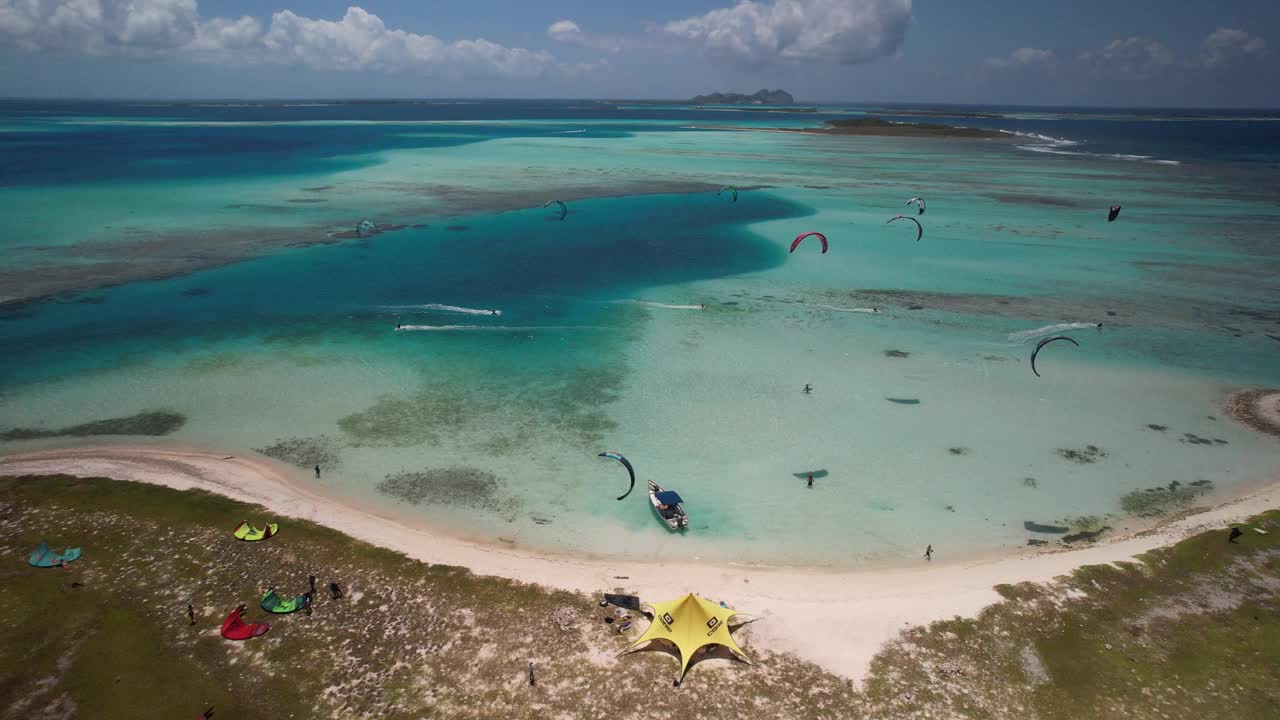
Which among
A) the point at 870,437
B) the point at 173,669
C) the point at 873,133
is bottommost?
the point at 173,669

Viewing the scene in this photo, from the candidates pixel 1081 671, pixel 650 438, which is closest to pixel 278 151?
pixel 650 438

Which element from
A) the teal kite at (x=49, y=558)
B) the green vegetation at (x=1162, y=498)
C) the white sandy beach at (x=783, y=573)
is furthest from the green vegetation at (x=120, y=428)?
the green vegetation at (x=1162, y=498)

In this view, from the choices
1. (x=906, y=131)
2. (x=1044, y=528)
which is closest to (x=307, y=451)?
(x=1044, y=528)

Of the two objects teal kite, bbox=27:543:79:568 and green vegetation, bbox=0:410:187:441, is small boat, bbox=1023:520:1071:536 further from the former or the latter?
green vegetation, bbox=0:410:187:441

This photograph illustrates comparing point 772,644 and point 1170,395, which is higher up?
point 1170,395

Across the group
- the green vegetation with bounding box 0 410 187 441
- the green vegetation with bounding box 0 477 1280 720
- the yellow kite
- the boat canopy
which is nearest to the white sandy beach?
the green vegetation with bounding box 0 477 1280 720

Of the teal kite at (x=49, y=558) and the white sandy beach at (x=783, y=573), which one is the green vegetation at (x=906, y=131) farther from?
the teal kite at (x=49, y=558)

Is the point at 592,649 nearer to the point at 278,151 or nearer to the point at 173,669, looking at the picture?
the point at 173,669
